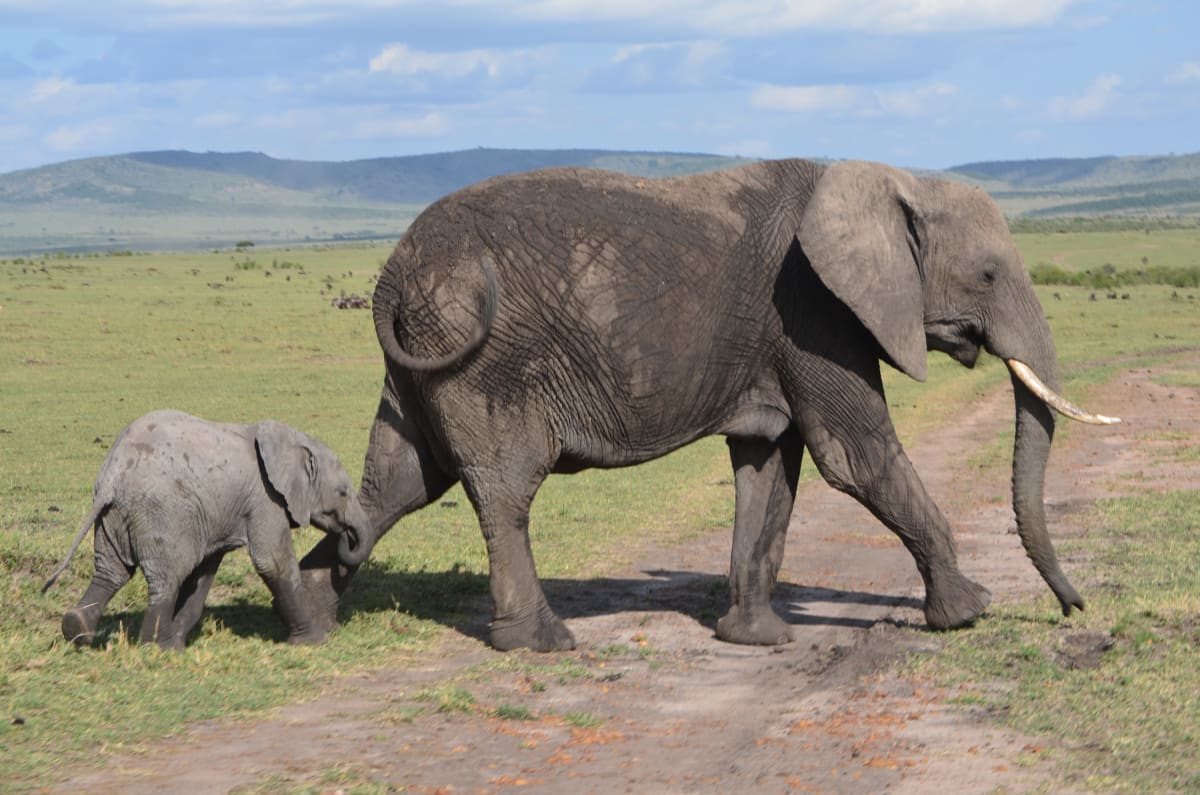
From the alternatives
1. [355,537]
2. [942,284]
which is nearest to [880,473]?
[942,284]

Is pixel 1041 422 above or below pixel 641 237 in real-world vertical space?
below

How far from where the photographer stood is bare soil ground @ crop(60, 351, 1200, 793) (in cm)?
638

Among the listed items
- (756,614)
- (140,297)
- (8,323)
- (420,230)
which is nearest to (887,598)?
(756,614)

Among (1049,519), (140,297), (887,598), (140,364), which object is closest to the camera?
(887,598)

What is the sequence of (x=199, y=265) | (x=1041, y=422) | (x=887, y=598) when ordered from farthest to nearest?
(x=199, y=265) → (x=887, y=598) → (x=1041, y=422)

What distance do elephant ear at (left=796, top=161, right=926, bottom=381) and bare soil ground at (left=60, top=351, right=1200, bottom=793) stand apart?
1.70m

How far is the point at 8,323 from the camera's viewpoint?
29.3 m

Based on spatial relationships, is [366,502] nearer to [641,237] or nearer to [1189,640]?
[641,237]

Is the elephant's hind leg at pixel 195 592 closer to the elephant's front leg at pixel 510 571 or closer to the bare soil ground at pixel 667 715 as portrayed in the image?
the bare soil ground at pixel 667 715

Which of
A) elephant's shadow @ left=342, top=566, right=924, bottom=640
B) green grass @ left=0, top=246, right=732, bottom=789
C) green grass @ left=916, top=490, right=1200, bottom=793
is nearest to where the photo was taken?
green grass @ left=916, top=490, right=1200, bottom=793

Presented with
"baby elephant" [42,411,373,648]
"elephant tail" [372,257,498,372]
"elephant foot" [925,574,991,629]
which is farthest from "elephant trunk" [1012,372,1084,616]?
"baby elephant" [42,411,373,648]

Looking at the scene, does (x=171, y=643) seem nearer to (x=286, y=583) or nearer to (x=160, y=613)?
(x=160, y=613)

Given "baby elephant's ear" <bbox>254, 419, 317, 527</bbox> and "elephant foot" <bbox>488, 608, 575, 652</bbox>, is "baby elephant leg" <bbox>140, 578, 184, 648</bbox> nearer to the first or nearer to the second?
"baby elephant's ear" <bbox>254, 419, 317, 527</bbox>

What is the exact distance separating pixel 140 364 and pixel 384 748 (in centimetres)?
2025
